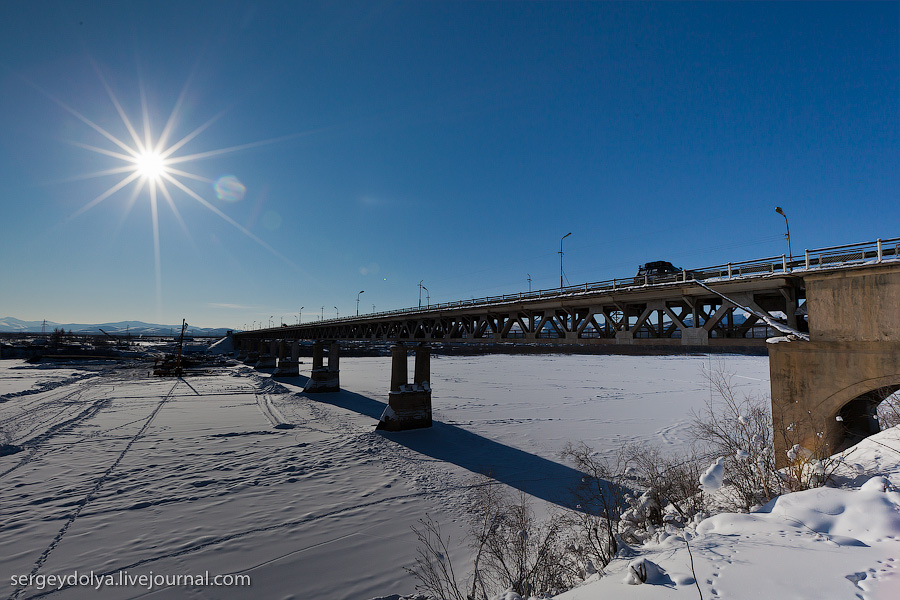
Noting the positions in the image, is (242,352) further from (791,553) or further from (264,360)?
(791,553)

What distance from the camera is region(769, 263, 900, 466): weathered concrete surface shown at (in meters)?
10.1

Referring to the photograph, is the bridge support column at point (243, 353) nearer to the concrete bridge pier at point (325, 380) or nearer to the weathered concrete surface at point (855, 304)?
the concrete bridge pier at point (325, 380)

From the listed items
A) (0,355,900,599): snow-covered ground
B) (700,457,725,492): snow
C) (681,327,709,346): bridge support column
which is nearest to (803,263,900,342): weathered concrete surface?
(681,327,709,346): bridge support column

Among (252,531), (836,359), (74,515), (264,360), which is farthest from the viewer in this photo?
(264,360)

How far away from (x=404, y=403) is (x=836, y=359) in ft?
63.2

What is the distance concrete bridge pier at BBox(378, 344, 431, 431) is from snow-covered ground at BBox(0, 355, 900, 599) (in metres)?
0.93

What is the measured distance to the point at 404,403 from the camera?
23594mm

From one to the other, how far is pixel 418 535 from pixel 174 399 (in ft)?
114

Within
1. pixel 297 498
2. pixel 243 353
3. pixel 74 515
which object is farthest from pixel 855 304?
pixel 243 353

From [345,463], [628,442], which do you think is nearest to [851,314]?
[628,442]

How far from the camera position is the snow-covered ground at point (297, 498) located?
5523 mm

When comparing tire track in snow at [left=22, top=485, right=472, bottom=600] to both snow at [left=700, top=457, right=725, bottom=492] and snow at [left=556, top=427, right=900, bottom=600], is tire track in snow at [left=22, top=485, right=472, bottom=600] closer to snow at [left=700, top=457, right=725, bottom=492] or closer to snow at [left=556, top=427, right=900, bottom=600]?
snow at [left=556, top=427, right=900, bottom=600]

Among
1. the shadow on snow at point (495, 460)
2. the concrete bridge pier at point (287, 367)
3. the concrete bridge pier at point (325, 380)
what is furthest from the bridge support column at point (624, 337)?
the concrete bridge pier at point (287, 367)

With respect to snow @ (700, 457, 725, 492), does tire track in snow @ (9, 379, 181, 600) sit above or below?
below
